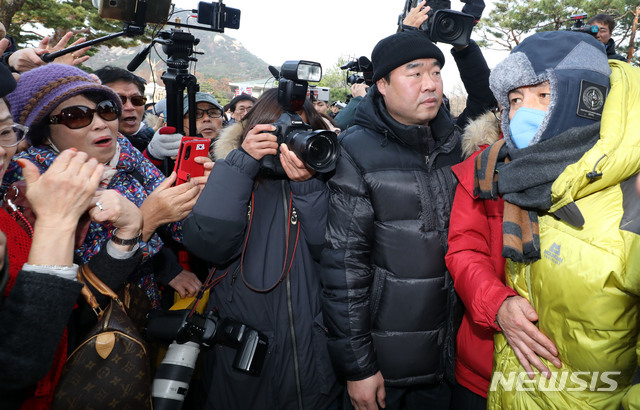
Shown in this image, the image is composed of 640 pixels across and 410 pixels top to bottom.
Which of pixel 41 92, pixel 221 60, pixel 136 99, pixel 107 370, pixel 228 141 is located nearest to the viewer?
pixel 107 370

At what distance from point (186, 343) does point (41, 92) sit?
3.80ft

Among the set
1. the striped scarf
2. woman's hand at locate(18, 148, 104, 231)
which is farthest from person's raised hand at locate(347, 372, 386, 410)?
woman's hand at locate(18, 148, 104, 231)

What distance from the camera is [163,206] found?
69.2 inches

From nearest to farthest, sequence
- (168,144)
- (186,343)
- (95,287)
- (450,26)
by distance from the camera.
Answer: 1. (95,287)
2. (186,343)
3. (450,26)
4. (168,144)

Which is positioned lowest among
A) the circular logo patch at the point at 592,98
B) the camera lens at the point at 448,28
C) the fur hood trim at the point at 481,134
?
the fur hood trim at the point at 481,134

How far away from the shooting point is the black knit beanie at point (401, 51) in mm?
1953

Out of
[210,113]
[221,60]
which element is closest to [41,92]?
[210,113]

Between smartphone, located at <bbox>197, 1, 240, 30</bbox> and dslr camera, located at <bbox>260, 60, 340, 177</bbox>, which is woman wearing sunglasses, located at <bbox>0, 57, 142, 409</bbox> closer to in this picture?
dslr camera, located at <bbox>260, 60, 340, 177</bbox>

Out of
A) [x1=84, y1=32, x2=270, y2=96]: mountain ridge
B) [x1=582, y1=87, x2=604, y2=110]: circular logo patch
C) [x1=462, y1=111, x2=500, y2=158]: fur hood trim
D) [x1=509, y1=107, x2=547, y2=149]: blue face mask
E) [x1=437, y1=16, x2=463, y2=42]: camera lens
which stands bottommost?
[x1=84, y1=32, x2=270, y2=96]: mountain ridge

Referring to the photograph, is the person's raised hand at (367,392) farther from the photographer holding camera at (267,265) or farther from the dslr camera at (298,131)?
the dslr camera at (298,131)

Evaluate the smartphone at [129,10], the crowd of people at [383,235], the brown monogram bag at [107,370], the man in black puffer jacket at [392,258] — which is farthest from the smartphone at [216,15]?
the brown monogram bag at [107,370]

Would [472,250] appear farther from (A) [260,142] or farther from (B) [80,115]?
(B) [80,115]

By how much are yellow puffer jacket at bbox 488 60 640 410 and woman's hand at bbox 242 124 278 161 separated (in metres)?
1.07

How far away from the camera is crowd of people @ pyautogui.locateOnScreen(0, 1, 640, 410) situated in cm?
119
